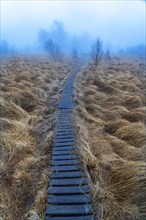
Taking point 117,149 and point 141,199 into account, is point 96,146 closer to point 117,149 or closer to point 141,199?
point 117,149

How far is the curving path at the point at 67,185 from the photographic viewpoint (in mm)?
4020

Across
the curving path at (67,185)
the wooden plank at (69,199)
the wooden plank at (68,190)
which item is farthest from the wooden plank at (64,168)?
the wooden plank at (69,199)

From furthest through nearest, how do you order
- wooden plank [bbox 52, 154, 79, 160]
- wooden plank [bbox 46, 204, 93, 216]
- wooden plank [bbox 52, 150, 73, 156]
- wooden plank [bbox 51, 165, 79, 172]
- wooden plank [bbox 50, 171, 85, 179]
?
1. wooden plank [bbox 52, 150, 73, 156]
2. wooden plank [bbox 52, 154, 79, 160]
3. wooden plank [bbox 51, 165, 79, 172]
4. wooden plank [bbox 50, 171, 85, 179]
5. wooden plank [bbox 46, 204, 93, 216]

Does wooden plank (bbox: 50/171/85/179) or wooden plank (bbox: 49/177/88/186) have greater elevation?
wooden plank (bbox: 50/171/85/179)

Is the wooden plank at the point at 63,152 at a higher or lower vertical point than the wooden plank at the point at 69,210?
higher

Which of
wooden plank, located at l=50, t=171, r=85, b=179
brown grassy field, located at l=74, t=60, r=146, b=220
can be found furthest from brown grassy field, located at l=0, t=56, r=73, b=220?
brown grassy field, located at l=74, t=60, r=146, b=220

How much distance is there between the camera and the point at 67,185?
4656mm

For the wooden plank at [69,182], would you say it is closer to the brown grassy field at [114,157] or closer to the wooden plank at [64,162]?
the brown grassy field at [114,157]

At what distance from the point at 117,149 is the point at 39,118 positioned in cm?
283

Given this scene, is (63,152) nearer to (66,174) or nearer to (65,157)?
(65,157)

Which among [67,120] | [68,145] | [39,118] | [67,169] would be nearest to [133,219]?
[67,169]

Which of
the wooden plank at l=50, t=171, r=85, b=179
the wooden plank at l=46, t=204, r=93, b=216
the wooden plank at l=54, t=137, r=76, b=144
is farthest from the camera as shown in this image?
the wooden plank at l=54, t=137, r=76, b=144

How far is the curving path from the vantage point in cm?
402

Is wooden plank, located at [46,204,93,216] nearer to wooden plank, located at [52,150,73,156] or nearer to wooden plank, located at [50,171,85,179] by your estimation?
wooden plank, located at [50,171,85,179]
